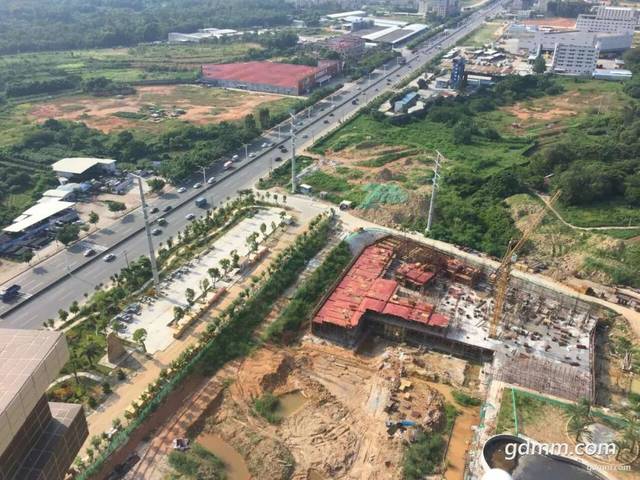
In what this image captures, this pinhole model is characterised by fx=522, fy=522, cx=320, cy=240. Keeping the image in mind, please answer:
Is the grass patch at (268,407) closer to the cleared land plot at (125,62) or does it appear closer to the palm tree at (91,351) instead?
the palm tree at (91,351)

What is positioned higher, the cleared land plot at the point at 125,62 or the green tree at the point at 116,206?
the cleared land plot at the point at 125,62

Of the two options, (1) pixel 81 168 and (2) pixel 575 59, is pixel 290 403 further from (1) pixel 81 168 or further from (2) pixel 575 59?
(2) pixel 575 59

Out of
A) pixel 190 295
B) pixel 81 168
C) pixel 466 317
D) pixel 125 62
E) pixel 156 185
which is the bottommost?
pixel 466 317

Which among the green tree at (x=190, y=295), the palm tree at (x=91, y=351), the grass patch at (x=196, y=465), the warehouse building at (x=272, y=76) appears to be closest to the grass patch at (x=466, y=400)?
the grass patch at (x=196, y=465)

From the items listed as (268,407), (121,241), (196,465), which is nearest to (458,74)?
(121,241)

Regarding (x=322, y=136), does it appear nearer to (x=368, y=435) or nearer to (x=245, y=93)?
(x=245, y=93)

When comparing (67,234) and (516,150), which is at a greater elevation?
(516,150)

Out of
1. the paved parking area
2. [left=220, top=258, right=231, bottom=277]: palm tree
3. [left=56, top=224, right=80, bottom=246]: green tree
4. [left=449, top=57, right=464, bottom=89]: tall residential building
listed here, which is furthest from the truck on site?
[left=449, top=57, right=464, bottom=89]: tall residential building
